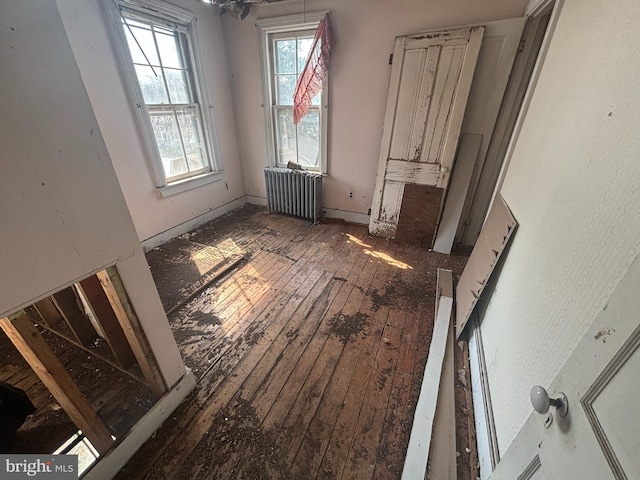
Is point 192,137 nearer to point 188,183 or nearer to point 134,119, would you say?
point 188,183

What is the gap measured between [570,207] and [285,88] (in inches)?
133

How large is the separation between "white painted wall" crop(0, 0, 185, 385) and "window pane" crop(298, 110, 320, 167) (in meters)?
2.88

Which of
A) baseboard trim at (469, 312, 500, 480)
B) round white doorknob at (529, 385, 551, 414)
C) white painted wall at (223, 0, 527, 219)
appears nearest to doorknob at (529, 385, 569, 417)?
round white doorknob at (529, 385, 551, 414)

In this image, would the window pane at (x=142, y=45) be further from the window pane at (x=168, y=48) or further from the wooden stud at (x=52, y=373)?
the wooden stud at (x=52, y=373)

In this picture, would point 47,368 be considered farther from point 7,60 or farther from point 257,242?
point 257,242

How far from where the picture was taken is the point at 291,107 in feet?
11.4

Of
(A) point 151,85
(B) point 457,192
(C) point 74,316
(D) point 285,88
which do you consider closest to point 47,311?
(C) point 74,316

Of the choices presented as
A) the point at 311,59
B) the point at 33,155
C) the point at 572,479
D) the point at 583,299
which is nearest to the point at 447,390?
the point at 583,299

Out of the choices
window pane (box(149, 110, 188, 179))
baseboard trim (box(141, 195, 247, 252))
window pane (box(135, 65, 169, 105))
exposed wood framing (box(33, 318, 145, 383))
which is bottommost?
exposed wood framing (box(33, 318, 145, 383))

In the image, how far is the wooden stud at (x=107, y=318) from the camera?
138 centimetres

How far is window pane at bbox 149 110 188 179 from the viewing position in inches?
114

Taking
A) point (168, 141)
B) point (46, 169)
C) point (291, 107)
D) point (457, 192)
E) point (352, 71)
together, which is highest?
→ point (352, 71)

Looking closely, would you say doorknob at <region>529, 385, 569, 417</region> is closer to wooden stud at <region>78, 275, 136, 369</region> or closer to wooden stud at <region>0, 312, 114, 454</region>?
wooden stud at <region>0, 312, 114, 454</region>

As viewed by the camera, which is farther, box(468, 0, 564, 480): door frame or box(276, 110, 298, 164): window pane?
box(276, 110, 298, 164): window pane
